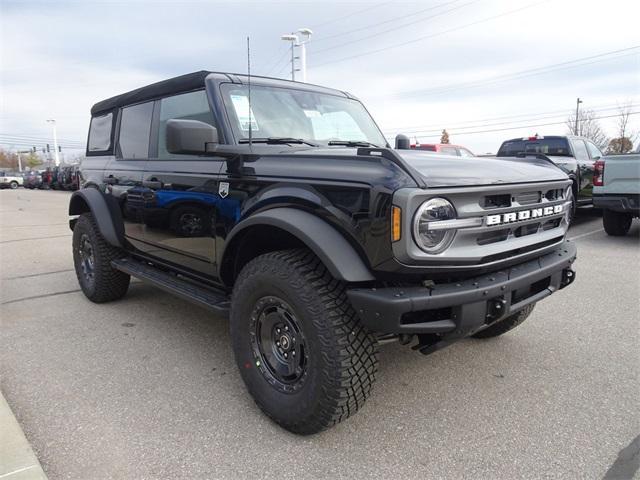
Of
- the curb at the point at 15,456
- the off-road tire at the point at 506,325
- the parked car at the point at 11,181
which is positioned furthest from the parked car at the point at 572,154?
the parked car at the point at 11,181

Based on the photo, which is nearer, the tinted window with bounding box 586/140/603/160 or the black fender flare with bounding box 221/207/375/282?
the black fender flare with bounding box 221/207/375/282

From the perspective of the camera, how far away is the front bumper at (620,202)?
734 cm

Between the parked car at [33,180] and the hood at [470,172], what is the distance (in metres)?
46.5

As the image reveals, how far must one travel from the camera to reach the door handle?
3641mm

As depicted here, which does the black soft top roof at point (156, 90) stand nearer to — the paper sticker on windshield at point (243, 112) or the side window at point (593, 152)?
the paper sticker on windshield at point (243, 112)

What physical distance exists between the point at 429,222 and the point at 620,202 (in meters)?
6.80

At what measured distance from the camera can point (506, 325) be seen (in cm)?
351

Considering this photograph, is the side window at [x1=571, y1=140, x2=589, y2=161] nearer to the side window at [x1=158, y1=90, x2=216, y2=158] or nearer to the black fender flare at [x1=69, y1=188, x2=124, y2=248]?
the side window at [x1=158, y1=90, x2=216, y2=158]

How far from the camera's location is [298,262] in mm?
2441

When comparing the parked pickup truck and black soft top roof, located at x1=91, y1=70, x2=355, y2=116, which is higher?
black soft top roof, located at x1=91, y1=70, x2=355, y2=116

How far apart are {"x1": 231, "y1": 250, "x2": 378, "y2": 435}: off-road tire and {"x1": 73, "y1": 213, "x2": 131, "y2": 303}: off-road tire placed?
8.30 ft

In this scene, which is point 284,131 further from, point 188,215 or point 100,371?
point 100,371

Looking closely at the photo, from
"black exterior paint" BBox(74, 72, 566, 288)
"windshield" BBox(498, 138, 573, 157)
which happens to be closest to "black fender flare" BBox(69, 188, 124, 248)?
"black exterior paint" BBox(74, 72, 566, 288)

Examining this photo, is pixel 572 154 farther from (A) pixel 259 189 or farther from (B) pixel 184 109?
(A) pixel 259 189
